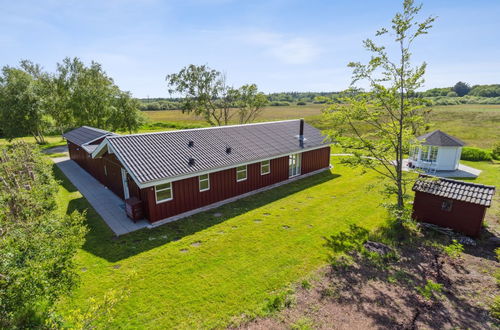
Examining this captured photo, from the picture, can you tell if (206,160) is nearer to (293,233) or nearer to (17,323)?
(293,233)

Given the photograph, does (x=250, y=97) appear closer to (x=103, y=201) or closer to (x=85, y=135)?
(x=85, y=135)

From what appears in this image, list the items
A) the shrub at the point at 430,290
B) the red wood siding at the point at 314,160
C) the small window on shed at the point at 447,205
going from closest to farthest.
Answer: the shrub at the point at 430,290 → the small window on shed at the point at 447,205 → the red wood siding at the point at 314,160

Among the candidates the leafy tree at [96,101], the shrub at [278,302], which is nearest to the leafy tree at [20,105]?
the leafy tree at [96,101]

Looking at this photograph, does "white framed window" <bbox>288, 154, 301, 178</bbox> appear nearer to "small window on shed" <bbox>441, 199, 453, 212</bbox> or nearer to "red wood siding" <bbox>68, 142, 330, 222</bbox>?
"red wood siding" <bbox>68, 142, 330, 222</bbox>

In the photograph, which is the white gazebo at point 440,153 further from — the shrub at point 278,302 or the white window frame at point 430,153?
the shrub at point 278,302

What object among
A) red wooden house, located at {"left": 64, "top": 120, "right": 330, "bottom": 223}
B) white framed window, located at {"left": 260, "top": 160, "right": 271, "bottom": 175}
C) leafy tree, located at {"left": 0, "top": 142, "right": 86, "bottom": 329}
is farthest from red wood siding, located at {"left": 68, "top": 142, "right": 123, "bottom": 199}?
leafy tree, located at {"left": 0, "top": 142, "right": 86, "bottom": 329}

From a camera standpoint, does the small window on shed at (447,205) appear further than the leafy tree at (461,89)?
No
